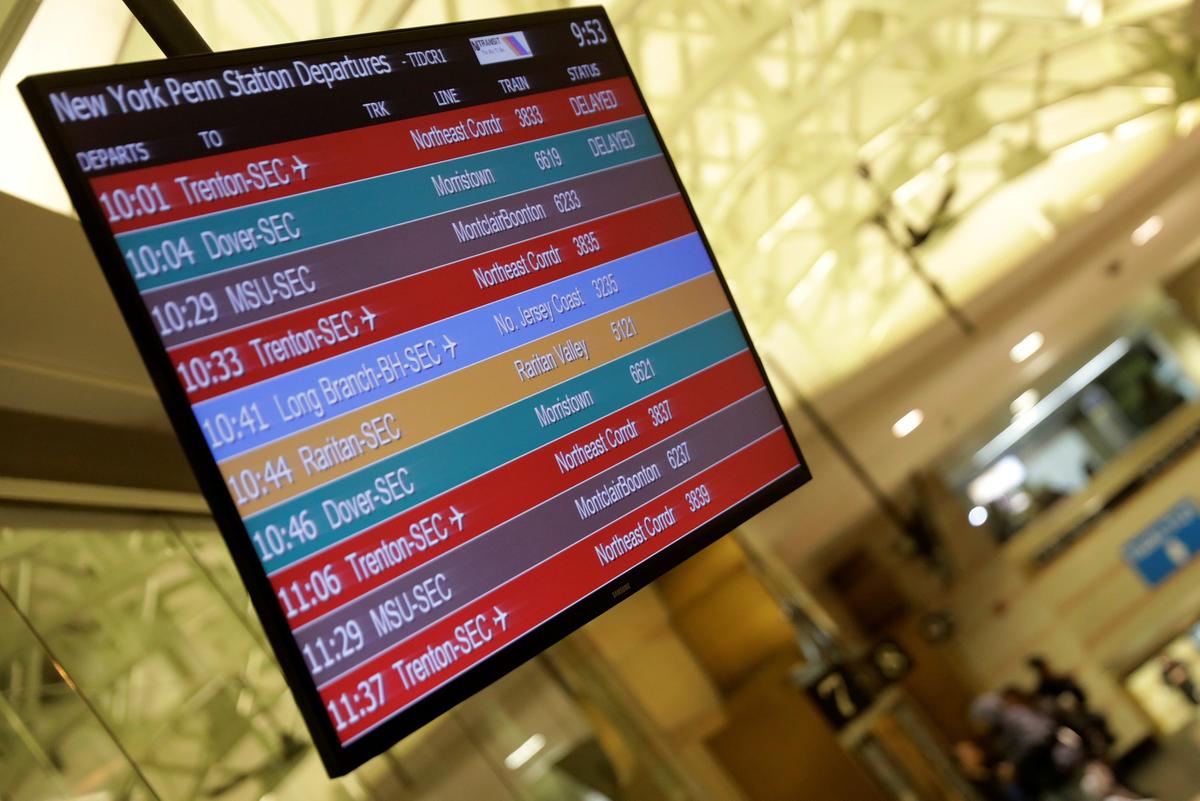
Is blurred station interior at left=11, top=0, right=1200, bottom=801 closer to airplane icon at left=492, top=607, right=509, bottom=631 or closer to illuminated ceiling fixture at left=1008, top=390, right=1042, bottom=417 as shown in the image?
illuminated ceiling fixture at left=1008, top=390, right=1042, bottom=417

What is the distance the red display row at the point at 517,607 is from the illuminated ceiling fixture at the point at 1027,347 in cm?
1068

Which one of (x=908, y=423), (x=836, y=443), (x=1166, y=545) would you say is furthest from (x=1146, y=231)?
(x=836, y=443)

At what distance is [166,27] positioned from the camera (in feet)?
7.05

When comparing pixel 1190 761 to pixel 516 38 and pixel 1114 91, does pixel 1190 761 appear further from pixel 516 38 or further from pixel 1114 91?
pixel 516 38

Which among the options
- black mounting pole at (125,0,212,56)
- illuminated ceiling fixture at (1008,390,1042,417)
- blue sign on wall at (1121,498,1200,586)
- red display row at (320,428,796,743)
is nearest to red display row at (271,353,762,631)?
red display row at (320,428,796,743)

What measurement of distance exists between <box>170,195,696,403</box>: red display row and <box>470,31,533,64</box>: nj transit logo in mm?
440

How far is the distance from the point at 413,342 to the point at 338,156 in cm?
41

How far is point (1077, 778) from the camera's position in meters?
9.03

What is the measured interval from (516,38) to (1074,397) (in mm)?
12918

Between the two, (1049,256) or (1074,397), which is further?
(1074,397)

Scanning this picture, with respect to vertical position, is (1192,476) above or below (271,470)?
below

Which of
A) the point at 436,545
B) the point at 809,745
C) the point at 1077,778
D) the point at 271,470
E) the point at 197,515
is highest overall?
the point at 197,515

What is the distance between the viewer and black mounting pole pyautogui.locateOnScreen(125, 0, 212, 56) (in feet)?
7.03

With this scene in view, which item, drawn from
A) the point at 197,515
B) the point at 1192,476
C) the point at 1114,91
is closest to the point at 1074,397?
the point at 1192,476
